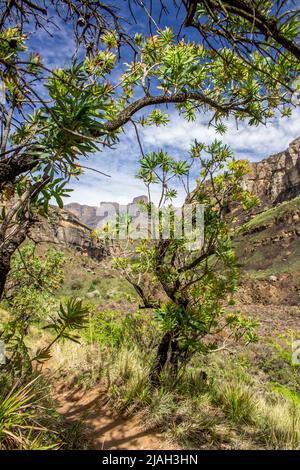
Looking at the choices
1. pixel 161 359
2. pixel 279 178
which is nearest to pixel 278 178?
pixel 279 178

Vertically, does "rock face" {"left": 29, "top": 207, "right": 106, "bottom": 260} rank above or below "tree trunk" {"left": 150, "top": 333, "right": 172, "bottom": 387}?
above

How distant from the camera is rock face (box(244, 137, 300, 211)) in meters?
76.4

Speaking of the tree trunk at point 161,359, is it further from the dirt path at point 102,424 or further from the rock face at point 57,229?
the rock face at point 57,229

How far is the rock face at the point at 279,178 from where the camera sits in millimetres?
76438

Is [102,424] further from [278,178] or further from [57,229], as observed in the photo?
[278,178]

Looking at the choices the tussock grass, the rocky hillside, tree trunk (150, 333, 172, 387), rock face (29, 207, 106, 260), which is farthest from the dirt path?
the rocky hillside

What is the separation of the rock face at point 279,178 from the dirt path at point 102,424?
73.3 m

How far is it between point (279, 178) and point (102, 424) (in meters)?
88.7

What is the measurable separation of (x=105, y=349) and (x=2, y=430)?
364 cm

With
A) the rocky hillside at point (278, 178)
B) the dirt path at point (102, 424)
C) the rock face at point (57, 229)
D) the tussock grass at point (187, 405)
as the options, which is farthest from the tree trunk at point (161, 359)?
the rocky hillside at point (278, 178)

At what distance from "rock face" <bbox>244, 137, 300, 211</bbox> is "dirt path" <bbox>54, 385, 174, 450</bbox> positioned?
73.3 meters

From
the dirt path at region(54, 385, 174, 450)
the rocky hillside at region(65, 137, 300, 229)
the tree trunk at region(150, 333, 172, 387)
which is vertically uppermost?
the rocky hillside at region(65, 137, 300, 229)

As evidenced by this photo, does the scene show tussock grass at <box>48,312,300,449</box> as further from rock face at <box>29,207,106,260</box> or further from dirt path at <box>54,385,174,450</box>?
rock face at <box>29,207,106,260</box>
